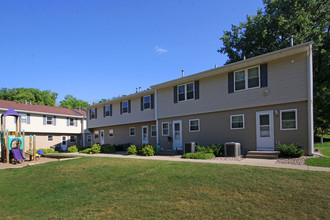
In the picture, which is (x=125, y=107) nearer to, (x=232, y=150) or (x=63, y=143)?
(x=232, y=150)

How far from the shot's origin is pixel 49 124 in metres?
26.8

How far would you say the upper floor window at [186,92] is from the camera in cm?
1505

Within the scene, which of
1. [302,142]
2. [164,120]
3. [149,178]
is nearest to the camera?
[149,178]

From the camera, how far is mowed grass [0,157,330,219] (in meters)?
4.66

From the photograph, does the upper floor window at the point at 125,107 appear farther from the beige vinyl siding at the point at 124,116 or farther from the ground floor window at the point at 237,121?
the ground floor window at the point at 237,121

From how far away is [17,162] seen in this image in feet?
49.3

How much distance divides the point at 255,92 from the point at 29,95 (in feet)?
145

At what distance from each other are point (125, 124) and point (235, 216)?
17.6 metres

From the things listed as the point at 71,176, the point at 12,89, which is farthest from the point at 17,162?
the point at 12,89

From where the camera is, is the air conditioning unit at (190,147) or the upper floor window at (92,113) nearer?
A: the air conditioning unit at (190,147)

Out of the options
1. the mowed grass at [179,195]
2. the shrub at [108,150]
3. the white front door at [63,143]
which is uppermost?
the mowed grass at [179,195]

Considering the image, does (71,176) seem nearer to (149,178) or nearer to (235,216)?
(149,178)

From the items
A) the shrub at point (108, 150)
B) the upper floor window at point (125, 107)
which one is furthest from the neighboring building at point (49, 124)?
the upper floor window at point (125, 107)

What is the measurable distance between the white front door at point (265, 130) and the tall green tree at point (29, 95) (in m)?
43.3
